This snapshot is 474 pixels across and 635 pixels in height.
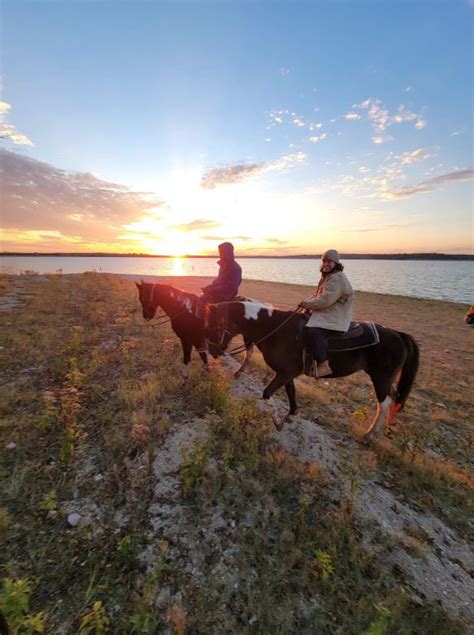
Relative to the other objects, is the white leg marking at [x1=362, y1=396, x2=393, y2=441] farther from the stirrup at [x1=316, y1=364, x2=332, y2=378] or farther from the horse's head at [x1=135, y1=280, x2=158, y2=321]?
the horse's head at [x1=135, y1=280, x2=158, y2=321]

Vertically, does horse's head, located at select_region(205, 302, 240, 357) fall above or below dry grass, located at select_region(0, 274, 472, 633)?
above

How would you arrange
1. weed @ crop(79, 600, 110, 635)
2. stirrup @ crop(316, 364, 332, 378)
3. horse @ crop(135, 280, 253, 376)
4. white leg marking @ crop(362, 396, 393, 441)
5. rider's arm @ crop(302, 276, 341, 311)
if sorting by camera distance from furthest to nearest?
horse @ crop(135, 280, 253, 376) → white leg marking @ crop(362, 396, 393, 441) → stirrup @ crop(316, 364, 332, 378) → rider's arm @ crop(302, 276, 341, 311) → weed @ crop(79, 600, 110, 635)

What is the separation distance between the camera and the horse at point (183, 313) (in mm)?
7992

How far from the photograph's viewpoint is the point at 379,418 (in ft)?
19.7

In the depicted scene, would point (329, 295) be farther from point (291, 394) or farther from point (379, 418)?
point (379, 418)

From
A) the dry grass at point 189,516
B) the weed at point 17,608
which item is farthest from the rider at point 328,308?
the weed at point 17,608

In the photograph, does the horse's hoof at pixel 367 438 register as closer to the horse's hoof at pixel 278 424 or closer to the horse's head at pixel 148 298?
the horse's hoof at pixel 278 424

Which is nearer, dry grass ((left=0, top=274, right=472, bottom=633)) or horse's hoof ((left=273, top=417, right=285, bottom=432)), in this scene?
dry grass ((left=0, top=274, right=472, bottom=633))

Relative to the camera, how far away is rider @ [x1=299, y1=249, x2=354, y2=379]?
5355 mm

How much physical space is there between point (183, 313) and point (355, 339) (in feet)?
15.1

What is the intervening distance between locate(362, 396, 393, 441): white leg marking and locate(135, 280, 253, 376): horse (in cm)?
344

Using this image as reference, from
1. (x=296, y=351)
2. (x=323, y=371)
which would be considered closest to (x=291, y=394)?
(x=323, y=371)

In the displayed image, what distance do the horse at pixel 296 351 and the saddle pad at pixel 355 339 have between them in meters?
0.07

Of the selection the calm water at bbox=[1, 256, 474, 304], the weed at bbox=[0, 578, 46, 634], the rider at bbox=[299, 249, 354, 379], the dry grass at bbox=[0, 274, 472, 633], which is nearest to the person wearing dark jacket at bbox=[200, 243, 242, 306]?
the dry grass at bbox=[0, 274, 472, 633]
